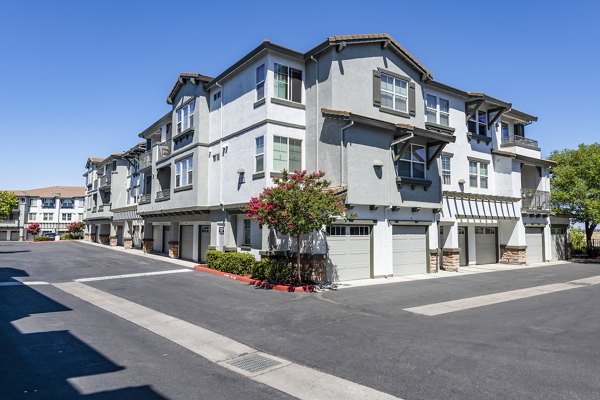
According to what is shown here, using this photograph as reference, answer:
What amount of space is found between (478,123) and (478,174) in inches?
145

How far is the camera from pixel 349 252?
1812cm

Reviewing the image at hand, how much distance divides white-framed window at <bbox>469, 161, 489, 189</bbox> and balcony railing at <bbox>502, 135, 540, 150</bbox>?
3.78 meters

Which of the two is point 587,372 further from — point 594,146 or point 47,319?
point 594,146

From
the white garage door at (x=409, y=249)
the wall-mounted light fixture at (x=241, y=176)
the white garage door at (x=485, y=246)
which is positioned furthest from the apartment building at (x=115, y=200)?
the white garage door at (x=485, y=246)

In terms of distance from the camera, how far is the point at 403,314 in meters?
11.5

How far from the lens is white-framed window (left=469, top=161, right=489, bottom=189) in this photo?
25.4m

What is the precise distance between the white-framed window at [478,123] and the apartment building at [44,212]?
83.7 metres

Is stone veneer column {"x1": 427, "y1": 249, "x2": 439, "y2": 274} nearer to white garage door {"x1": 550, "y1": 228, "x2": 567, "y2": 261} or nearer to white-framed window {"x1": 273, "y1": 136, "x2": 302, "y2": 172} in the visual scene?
A: white-framed window {"x1": 273, "y1": 136, "x2": 302, "y2": 172}

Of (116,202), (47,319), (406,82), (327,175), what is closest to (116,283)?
(47,319)

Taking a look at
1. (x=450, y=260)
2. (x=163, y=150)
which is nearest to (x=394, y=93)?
(x=450, y=260)

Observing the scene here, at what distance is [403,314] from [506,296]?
5.84m

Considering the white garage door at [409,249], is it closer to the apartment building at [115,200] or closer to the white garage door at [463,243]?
the white garage door at [463,243]

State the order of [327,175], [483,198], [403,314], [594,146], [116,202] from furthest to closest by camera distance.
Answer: [116,202], [594,146], [483,198], [327,175], [403,314]

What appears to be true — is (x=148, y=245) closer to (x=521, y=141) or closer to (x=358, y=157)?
(x=358, y=157)
